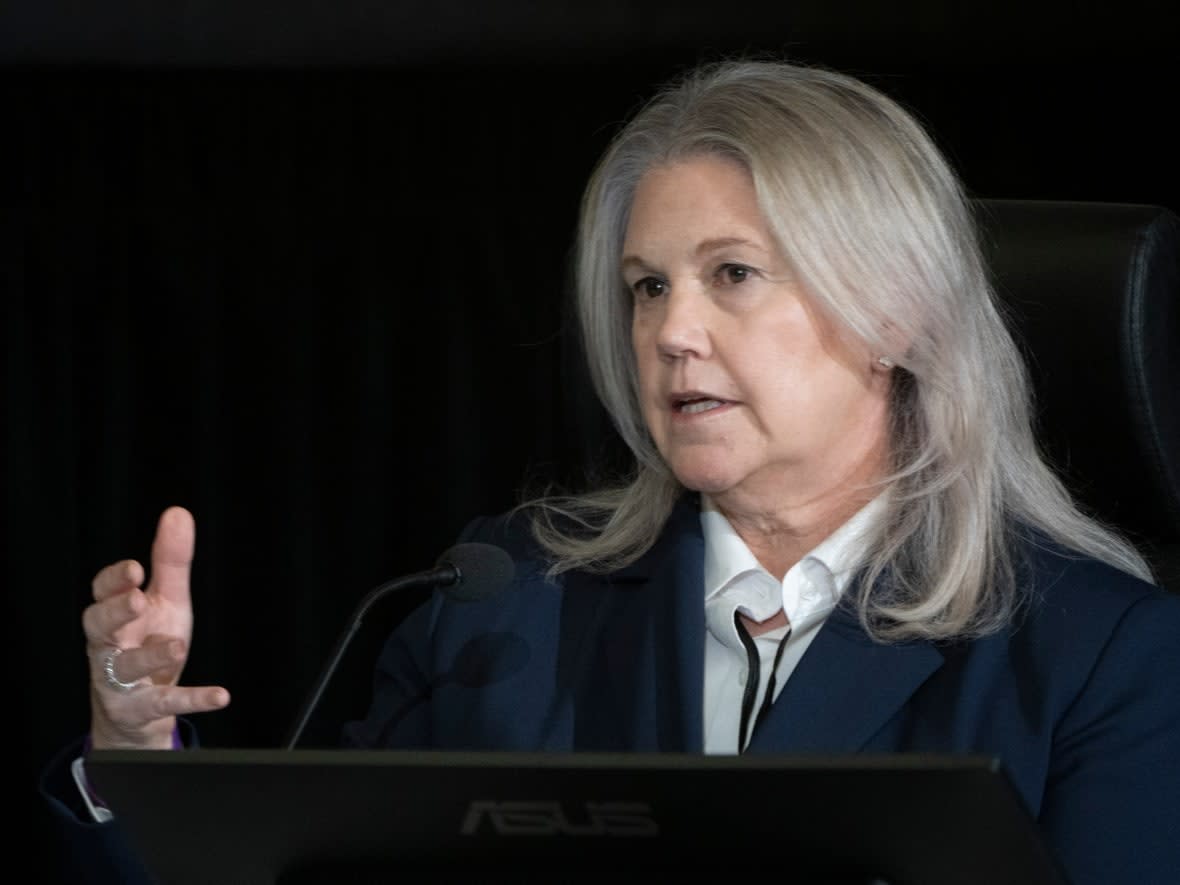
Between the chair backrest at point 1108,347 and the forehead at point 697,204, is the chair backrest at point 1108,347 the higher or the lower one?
the lower one

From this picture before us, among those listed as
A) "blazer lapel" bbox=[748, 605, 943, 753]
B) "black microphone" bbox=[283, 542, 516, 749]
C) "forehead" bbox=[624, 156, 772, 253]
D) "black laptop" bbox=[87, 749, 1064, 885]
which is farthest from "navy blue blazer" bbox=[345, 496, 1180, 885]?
"black laptop" bbox=[87, 749, 1064, 885]

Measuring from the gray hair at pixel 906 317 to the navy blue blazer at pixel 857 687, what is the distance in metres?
0.04

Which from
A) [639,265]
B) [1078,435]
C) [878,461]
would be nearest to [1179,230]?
[1078,435]

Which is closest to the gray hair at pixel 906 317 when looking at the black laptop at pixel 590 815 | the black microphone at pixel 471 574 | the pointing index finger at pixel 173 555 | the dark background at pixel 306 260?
the black microphone at pixel 471 574

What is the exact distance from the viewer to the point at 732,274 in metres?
1.86

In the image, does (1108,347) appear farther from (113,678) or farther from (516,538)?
(113,678)

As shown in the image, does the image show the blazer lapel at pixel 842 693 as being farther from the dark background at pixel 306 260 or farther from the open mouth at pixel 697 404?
the dark background at pixel 306 260


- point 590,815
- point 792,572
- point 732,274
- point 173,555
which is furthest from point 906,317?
point 590,815

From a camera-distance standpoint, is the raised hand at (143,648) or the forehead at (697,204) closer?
the raised hand at (143,648)

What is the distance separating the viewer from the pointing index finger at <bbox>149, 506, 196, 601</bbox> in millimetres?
1661

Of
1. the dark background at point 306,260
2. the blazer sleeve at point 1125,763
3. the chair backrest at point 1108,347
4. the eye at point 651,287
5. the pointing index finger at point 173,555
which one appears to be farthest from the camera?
the dark background at point 306,260

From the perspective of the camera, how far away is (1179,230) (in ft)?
6.14

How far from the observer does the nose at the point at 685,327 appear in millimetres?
1842

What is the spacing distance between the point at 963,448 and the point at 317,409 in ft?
5.34
